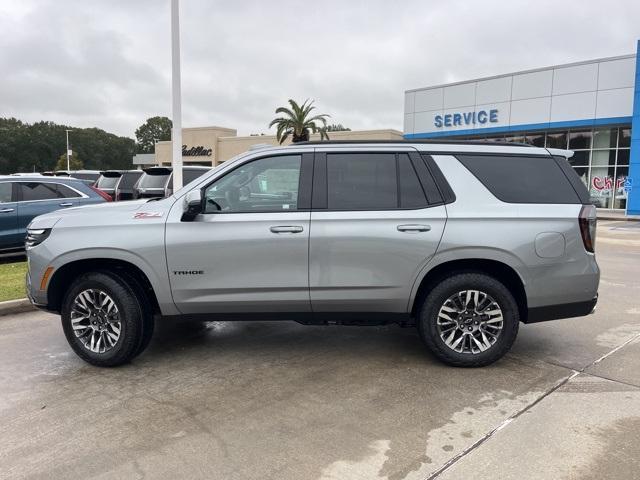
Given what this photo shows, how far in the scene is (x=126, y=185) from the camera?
13836 mm

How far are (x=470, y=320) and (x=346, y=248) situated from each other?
1235 mm

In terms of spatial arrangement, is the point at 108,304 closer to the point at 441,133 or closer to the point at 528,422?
the point at 528,422

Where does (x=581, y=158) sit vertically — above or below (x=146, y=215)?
above

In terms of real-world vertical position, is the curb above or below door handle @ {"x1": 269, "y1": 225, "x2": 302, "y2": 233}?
below

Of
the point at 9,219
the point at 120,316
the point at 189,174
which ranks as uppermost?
the point at 189,174

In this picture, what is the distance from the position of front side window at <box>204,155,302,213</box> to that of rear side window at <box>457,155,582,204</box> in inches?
59.0

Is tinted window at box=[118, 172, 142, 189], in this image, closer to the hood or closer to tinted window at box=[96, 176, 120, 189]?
tinted window at box=[96, 176, 120, 189]

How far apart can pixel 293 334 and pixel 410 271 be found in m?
1.76

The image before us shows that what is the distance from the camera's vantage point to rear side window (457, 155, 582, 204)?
14.5 ft

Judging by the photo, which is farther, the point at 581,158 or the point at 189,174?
the point at 581,158

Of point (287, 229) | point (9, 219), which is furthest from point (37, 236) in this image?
point (9, 219)

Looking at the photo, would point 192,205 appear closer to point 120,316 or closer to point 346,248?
point 120,316

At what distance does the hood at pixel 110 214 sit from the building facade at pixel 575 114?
2716 centimetres

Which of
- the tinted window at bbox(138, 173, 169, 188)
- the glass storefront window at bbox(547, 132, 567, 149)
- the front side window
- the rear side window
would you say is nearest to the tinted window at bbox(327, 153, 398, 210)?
the front side window
